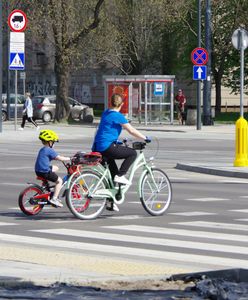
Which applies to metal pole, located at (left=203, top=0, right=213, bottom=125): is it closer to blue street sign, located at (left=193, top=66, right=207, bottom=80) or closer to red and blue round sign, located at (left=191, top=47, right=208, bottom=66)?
blue street sign, located at (left=193, top=66, right=207, bottom=80)

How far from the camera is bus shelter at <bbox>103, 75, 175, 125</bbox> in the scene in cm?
5416

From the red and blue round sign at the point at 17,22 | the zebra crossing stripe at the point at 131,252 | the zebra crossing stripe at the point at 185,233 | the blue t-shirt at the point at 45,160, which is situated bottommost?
the zebra crossing stripe at the point at 185,233

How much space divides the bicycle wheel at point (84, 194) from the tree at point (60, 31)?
39762 millimetres

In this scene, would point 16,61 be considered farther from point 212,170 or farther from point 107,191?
point 107,191

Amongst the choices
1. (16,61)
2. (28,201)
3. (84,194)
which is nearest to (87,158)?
(84,194)

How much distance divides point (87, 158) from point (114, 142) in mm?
492

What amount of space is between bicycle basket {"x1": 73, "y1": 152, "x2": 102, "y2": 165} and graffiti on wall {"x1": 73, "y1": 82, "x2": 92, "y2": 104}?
74496 mm

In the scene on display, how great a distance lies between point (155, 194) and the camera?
16484 mm

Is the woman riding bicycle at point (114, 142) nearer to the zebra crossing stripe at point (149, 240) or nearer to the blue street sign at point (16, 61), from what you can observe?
the zebra crossing stripe at point (149, 240)

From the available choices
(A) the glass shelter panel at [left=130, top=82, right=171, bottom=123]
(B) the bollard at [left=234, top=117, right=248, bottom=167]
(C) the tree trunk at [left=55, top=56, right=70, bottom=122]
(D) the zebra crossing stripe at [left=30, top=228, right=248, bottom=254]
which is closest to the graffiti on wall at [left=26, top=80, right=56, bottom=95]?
(C) the tree trunk at [left=55, top=56, right=70, bottom=122]

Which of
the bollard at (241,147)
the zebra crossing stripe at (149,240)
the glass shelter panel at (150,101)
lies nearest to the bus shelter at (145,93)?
the glass shelter panel at (150,101)

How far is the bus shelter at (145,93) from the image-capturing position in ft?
178

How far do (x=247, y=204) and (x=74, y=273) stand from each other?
27.0 ft

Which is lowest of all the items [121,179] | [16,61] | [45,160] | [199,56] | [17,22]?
[121,179]
